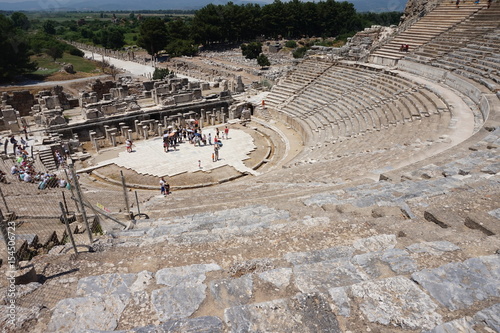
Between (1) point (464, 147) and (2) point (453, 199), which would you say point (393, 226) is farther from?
(1) point (464, 147)

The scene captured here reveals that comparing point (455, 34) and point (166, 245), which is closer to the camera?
point (166, 245)

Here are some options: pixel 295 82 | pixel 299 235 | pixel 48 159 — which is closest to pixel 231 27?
pixel 295 82

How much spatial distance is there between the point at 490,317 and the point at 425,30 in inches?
1370

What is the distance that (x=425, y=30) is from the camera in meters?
31.0

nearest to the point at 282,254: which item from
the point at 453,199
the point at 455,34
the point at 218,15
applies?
the point at 453,199

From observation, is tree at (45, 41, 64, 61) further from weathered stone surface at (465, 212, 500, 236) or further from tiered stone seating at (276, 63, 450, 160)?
weathered stone surface at (465, 212, 500, 236)

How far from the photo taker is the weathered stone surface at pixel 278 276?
153 inches

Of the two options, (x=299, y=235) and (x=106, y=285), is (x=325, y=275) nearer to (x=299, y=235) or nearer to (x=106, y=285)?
(x=299, y=235)

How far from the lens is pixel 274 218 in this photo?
6812mm

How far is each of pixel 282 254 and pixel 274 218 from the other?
1.97 meters

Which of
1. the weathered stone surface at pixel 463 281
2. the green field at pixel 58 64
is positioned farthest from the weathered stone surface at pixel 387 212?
the green field at pixel 58 64

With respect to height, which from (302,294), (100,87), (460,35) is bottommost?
(100,87)

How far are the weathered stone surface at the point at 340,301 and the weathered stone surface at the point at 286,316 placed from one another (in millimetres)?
83

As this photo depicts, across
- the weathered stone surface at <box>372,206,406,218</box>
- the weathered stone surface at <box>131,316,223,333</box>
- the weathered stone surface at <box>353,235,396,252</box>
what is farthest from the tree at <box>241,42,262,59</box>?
the weathered stone surface at <box>131,316,223,333</box>
